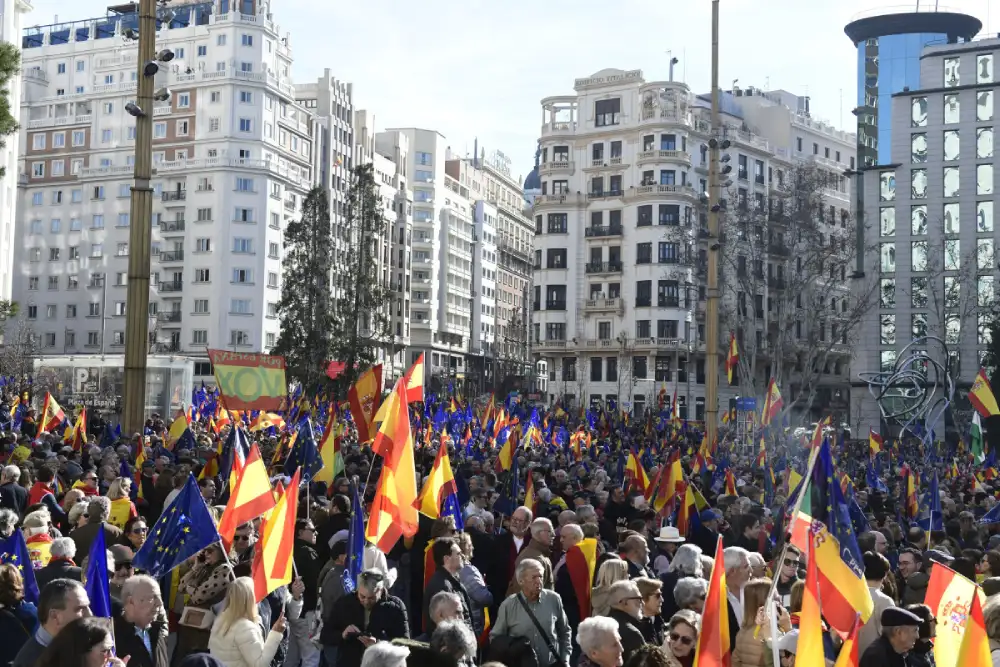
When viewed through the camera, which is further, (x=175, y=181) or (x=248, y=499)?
(x=175, y=181)

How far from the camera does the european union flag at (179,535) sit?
8414mm

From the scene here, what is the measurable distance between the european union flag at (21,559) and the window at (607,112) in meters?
82.1

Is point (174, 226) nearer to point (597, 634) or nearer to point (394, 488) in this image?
point (394, 488)

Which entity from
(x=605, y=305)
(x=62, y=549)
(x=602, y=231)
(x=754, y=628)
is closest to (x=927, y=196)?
(x=602, y=231)

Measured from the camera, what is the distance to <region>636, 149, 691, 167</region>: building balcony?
85.7m

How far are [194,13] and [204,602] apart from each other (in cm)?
8465

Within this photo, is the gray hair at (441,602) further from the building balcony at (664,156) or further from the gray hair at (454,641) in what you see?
the building balcony at (664,156)

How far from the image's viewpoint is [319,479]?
17.0 meters

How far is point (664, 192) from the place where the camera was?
85.7m

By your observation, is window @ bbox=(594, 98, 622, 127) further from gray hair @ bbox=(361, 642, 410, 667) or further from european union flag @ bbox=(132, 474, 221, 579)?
gray hair @ bbox=(361, 642, 410, 667)

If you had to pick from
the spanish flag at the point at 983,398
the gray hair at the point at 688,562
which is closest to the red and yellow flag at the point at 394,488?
the gray hair at the point at 688,562

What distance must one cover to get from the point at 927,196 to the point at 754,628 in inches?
2927

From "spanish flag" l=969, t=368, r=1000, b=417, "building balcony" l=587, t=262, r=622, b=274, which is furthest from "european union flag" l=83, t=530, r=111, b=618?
"building balcony" l=587, t=262, r=622, b=274

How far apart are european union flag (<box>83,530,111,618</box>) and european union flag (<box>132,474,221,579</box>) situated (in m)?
1.41
